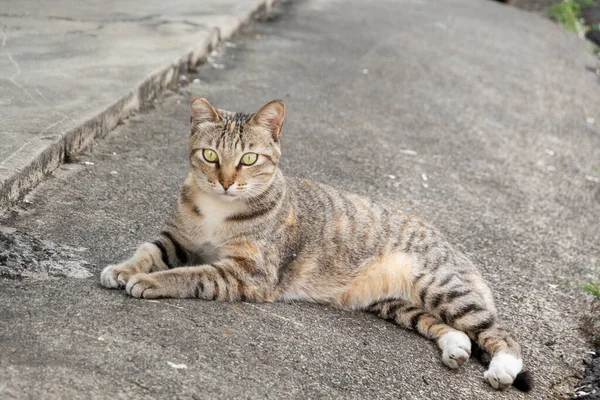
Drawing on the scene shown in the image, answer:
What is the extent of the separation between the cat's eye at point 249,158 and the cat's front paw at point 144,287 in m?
0.77

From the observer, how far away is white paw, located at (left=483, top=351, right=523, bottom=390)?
438cm

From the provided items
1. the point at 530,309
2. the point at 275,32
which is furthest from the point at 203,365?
the point at 275,32

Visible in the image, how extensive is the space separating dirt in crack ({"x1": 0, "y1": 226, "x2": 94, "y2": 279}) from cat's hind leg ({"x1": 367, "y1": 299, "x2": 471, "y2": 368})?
5.35ft

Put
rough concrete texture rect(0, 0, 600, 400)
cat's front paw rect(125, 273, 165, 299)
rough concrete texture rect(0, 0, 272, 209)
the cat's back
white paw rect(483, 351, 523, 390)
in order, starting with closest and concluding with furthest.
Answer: rough concrete texture rect(0, 0, 600, 400) < cat's front paw rect(125, 273, 165, 299) < white paw rect(483, 351, 523, 390) < the cat's back < rough concrete texture rect(0, 0, 272, 209)

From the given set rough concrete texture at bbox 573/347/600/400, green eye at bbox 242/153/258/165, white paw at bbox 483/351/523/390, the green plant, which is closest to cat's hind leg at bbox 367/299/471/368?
white paw at bbox 483/351/523/390

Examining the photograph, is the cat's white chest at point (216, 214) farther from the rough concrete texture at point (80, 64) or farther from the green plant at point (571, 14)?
the green plant at point (571, 14)

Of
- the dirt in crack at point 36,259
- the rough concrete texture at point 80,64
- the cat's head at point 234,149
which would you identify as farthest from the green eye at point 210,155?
the rough concrete texture at point 80,64

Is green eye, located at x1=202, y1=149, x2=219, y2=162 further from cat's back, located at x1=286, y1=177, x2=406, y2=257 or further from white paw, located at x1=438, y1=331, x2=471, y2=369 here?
white paw, located at x1=438, y1=331, x2=471, y2=369

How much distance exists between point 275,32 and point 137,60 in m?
3.39

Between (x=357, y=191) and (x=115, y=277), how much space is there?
277 centimetres

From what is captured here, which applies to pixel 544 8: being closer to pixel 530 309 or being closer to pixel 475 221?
pixel 475 221

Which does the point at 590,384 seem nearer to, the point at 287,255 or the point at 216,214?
the point at 287,255

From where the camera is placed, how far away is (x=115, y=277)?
425cm

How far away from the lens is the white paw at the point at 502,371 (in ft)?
14.4
